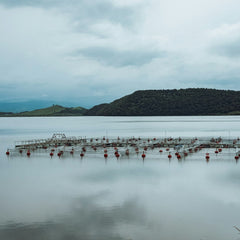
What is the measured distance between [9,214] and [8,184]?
9344mm

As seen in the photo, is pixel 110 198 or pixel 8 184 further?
pixel 8 184

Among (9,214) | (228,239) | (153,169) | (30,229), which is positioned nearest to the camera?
(228,239)

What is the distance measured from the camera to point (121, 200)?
70.5 ft

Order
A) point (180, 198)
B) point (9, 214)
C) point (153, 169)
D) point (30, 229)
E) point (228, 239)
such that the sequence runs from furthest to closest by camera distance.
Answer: point (153, 169) → point (180, 198) → point (9, 214) → point (30, 229) → point (228, 239)

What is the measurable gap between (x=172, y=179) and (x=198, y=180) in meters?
2.10

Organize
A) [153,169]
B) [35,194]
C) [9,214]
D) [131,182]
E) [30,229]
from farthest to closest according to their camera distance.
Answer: [153,169], [131,182], [35,194], [9,214], [30,229]

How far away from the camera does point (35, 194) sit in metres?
23.5

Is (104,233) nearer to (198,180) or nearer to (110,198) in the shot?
(110,198)

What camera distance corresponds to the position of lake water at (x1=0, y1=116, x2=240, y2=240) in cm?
1590

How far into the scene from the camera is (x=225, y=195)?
22484mm

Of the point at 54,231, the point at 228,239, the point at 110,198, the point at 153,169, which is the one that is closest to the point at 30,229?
the point at 54,231

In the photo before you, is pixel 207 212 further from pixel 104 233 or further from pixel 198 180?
pixel 198 180

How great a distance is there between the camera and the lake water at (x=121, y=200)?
15.9m

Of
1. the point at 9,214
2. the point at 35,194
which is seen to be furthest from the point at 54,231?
the point at 35,194
